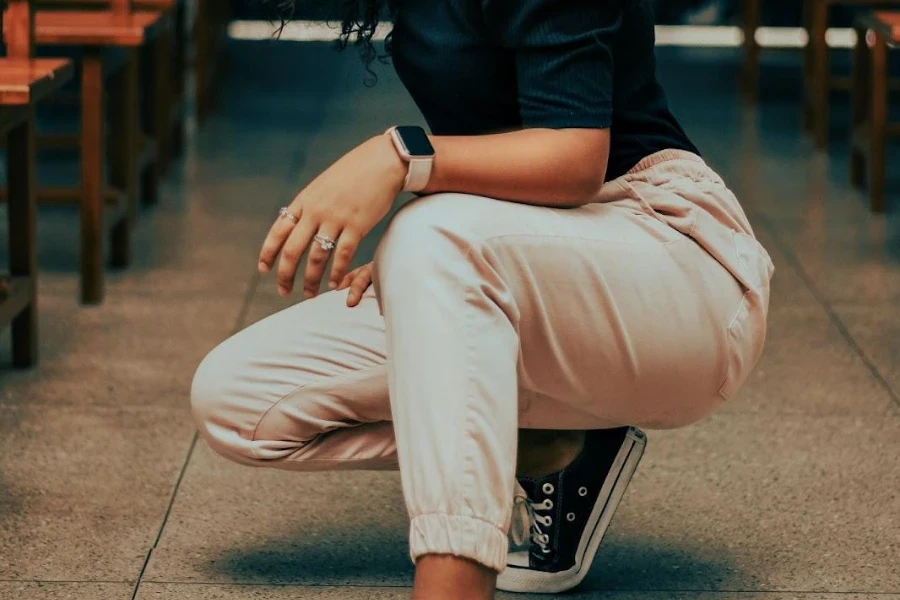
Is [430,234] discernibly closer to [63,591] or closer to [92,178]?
[63,591]

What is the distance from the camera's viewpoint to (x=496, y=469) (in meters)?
1.76

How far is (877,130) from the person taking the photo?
547 cm

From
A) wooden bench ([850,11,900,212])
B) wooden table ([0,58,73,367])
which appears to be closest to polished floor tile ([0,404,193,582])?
wooden table ([0,58,73,367])

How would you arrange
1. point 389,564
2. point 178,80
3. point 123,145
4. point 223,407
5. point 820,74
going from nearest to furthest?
point 223,407, point 389,564, point 123,145, point 178,80, point 820,74

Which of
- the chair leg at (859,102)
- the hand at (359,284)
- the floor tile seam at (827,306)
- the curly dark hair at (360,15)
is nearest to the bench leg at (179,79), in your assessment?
the floor tile seam at (827,306)

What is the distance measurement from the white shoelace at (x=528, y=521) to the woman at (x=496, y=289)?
0.27ft

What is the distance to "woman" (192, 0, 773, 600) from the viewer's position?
1.77 m

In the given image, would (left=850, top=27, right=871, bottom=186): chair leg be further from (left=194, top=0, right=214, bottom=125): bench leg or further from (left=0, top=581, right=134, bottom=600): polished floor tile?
(left=0, top=581, right=134, bottom=600): polished floor tile

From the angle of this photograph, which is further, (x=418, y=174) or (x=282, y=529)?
(x=282, y=529)

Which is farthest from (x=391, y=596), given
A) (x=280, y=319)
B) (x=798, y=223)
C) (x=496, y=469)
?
(x=798, y=223)

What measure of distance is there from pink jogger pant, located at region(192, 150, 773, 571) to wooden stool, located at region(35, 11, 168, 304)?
2087 millimetres

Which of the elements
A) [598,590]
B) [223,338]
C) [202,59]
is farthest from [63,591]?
[202,59]

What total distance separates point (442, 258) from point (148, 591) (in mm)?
876

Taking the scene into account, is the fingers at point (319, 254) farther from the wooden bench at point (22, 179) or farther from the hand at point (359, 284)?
the wooden bench at point (22, 179)
